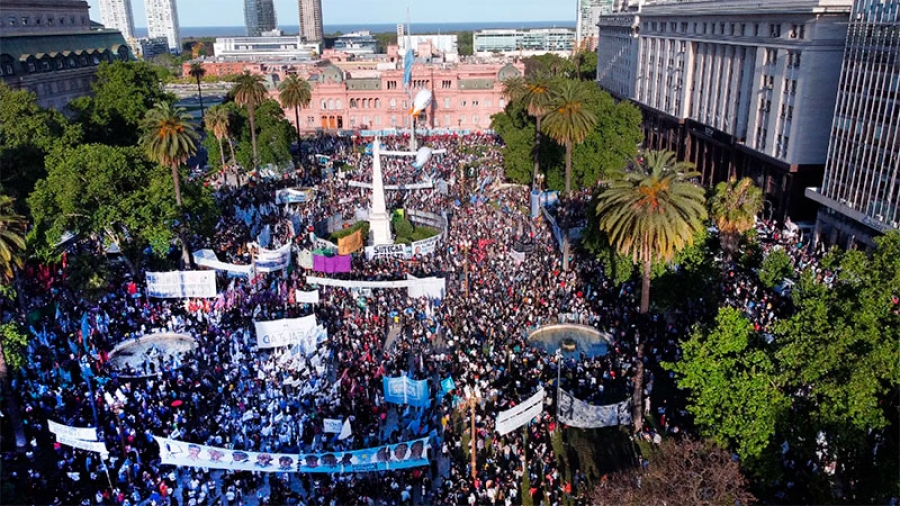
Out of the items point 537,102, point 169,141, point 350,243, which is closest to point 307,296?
point 350,243

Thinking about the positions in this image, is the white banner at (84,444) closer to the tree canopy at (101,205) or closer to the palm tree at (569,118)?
the tree canopy at (101,205)

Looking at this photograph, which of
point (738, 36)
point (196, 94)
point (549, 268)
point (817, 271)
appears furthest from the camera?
point (196, 94)

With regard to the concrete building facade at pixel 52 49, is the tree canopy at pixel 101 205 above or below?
below

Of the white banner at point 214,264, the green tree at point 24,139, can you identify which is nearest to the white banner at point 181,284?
the white banner at point 214,264

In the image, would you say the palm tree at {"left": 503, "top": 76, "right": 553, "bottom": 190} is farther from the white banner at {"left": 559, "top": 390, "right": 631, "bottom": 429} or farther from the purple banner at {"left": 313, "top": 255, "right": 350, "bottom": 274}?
the white banner at {"left": 559, "top": 390, "right": 631, "bottom": 429}

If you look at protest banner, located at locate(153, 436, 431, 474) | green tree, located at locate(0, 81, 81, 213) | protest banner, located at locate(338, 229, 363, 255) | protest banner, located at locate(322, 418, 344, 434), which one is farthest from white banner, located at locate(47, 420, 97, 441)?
Answer: green tree, located at locate(0, 81, 81, 213)

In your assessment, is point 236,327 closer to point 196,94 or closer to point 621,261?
point 621,261

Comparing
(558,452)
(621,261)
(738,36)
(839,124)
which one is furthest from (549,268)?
(738,36)
